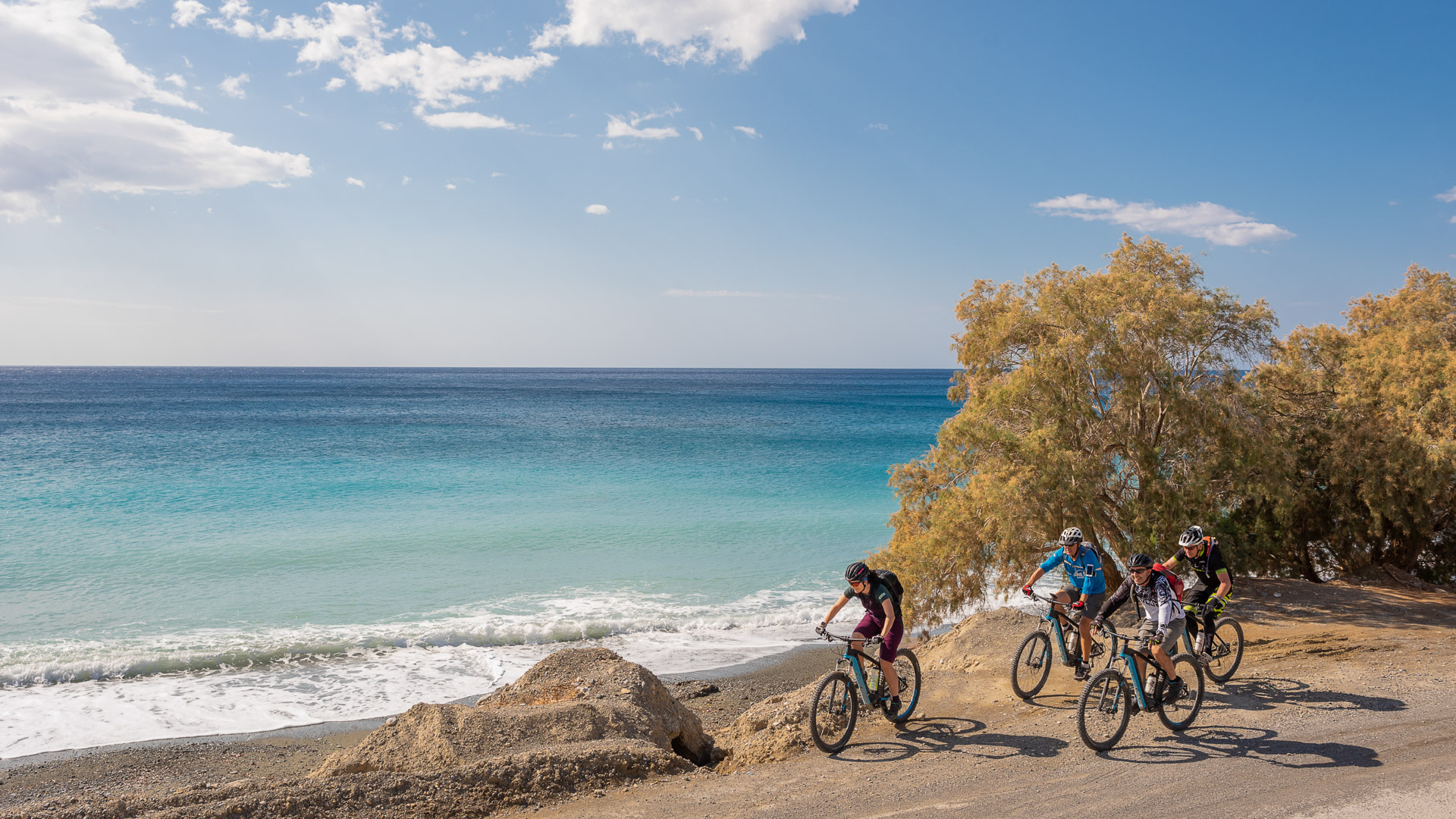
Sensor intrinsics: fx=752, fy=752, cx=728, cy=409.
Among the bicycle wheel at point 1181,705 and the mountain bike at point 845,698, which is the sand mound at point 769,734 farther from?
the bicycle wheel at point 1181,705

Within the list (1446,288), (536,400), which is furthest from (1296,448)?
(536,400)

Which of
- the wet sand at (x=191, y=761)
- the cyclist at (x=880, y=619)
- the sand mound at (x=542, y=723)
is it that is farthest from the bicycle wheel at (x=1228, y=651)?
the wet sand at (x=191, y=761)

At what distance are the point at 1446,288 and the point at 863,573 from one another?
16.3 meters

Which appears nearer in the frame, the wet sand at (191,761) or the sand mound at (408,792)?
the sand mound at (408,792)

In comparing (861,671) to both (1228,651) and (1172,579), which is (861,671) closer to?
(1172,579)

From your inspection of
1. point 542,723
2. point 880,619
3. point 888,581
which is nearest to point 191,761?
point 542,723

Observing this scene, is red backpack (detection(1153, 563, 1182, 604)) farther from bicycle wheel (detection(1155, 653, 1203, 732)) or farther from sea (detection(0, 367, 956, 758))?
sea (detection(0, 367, 956, 758))

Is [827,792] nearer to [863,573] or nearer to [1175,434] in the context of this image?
[863,573]

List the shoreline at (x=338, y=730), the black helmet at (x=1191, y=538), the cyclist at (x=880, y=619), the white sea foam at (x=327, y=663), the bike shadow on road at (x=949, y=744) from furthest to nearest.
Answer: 1. the white sea foam at (x=327, y=663)
2. the shoreline at (x=338, y=730)
3. the black helmet at (x=1191, y=538)
4. the cyclist at (x=880, y=619)
5. the bike shadow on road at (x=949, y=744)

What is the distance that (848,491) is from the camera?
3189cm

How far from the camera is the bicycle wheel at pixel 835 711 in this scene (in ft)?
23.3

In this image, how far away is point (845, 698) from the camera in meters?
7.26

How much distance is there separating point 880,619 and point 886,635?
0.20m

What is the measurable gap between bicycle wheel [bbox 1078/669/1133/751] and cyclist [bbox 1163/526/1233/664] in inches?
71.7
